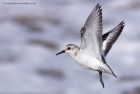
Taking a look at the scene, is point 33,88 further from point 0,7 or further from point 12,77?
point 0,7

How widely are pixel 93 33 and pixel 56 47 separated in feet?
22.3

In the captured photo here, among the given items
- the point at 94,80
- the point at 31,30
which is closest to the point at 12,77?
the point at 94,80

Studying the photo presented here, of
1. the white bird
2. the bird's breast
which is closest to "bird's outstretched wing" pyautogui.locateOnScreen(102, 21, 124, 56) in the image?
the white bird

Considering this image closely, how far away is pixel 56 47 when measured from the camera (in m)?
13.2

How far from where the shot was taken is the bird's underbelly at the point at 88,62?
6339 millimetres

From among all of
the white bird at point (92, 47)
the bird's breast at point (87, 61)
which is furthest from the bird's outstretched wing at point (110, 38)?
the bird's breast at point (87, 61)

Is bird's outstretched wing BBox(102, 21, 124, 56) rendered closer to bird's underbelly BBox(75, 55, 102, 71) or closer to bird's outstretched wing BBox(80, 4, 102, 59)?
bird's outstretched wing BBox(80, 4, 102, 59)

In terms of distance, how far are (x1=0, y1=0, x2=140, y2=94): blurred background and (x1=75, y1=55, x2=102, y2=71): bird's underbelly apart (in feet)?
10.8

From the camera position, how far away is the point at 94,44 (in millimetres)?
6520

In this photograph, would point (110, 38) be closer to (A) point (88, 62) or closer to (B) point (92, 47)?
(B) point (92, 47)

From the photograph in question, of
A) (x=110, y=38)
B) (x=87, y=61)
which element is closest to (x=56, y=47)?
(x=110, y=38)

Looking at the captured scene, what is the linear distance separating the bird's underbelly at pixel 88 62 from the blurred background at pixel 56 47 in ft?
10.8

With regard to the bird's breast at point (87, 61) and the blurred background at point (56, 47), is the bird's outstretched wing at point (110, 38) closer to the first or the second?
the bird's breast at point (87, 61)

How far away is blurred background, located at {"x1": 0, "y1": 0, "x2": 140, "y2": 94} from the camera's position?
1159cm
